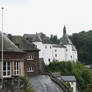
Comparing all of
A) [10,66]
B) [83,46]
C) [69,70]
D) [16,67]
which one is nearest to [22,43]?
[16,67]

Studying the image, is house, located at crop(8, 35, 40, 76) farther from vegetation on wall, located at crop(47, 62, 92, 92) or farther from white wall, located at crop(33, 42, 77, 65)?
white wall, located at crop(33, 42, 77, 65)

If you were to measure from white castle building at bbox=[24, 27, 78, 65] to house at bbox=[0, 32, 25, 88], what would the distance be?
49917 millimetres

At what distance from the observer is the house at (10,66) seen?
2551 cm

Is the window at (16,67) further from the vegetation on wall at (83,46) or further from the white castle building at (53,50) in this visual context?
the vegetation on wall at (83,46)

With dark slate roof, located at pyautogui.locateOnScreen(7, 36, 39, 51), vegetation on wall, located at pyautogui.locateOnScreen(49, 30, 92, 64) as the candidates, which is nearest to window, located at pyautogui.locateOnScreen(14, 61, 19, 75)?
dark slate roof, located at pyautogui.locateOnScreen(7, 36, 39, 51)

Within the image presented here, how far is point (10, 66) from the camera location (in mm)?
26969

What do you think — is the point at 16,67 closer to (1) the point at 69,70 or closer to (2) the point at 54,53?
(1) the point at 69,70

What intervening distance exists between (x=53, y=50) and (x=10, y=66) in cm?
6570

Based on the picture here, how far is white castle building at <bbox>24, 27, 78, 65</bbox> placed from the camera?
8025 centimetres

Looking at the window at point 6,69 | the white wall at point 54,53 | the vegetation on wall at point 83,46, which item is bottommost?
the window at point 6,69

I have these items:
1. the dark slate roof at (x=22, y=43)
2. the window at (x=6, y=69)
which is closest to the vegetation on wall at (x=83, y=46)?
the dark slate roof at (x=22, y=43)

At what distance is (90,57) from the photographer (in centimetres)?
14612

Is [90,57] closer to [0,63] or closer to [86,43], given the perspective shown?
[86,43]

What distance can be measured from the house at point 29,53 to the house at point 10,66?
20.5 meters
